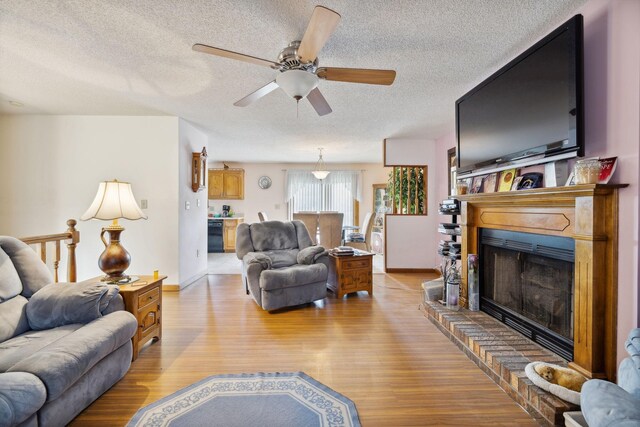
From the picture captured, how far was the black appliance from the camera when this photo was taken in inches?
298

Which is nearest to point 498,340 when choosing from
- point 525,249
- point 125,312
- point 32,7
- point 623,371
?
point 525,249

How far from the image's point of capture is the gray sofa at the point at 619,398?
1113 millimetres

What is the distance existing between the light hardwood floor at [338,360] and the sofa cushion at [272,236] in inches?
28.9

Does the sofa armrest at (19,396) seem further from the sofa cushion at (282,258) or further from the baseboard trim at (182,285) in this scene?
the baseboard trim at (182,285)

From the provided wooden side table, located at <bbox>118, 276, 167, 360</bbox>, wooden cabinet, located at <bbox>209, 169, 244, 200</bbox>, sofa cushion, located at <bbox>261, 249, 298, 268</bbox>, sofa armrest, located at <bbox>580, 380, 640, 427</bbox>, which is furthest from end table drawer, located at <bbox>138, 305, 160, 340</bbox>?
wooden cabinet, located at <bbox>209, 169, 244, 200</bbox>

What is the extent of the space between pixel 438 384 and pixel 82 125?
16.4 ft

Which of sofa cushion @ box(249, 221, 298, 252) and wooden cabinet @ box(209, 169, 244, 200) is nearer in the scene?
sofa cushion @ box(249, 221, 298, 252)

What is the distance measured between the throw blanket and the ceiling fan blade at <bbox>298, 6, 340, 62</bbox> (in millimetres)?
2018

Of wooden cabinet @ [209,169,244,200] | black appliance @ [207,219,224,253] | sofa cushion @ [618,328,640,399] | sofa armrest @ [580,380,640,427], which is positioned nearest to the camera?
sofa armrest @ [580,380,640,427]

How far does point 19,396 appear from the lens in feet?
3.91

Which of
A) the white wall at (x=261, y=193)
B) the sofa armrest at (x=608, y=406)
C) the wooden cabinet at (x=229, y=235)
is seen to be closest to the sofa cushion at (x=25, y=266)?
the sofa armrest at (x=608, y=406)

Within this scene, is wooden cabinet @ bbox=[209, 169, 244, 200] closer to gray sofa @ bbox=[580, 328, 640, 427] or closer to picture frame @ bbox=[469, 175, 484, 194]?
picture frame @ bbox=[469, 175, 484, 194]

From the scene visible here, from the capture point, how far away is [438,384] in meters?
1.95

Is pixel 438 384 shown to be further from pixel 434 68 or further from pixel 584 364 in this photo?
pixel 434 68
